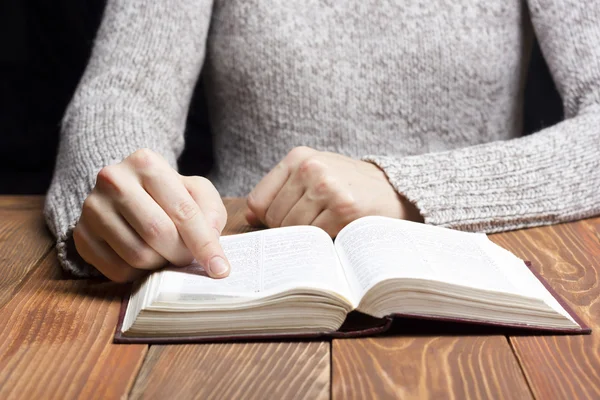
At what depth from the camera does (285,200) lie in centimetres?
80

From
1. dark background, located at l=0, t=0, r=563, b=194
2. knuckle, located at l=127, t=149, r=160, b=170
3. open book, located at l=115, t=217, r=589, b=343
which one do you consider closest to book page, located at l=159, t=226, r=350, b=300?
open book, located at l=115, t=217, r=589, b=343

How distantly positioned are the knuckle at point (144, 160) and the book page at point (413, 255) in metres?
0.20

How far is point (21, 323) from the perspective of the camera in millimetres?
564

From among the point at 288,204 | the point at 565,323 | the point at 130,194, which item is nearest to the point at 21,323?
the point at 130,194

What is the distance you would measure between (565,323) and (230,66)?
2.40 ft

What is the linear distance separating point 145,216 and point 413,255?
24cm

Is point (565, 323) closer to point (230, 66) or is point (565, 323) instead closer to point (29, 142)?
point (230, 66)

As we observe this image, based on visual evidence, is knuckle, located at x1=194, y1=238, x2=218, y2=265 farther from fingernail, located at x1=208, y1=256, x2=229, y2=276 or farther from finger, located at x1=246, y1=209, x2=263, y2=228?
finger, located at x1=246, y1=209, x2=263, y2=228

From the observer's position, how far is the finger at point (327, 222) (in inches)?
30.5

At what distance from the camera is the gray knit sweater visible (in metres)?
0.97

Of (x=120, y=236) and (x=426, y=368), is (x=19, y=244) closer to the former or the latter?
(x=120, y=236)

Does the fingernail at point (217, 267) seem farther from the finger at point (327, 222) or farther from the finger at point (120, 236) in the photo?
the finger at point (327, 222)

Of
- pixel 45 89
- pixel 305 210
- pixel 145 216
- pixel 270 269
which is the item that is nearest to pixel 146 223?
pixel 145 216

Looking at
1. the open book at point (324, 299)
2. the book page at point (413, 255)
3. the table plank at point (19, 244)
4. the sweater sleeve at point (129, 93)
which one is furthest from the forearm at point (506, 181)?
the table plank at point (19, 244)
